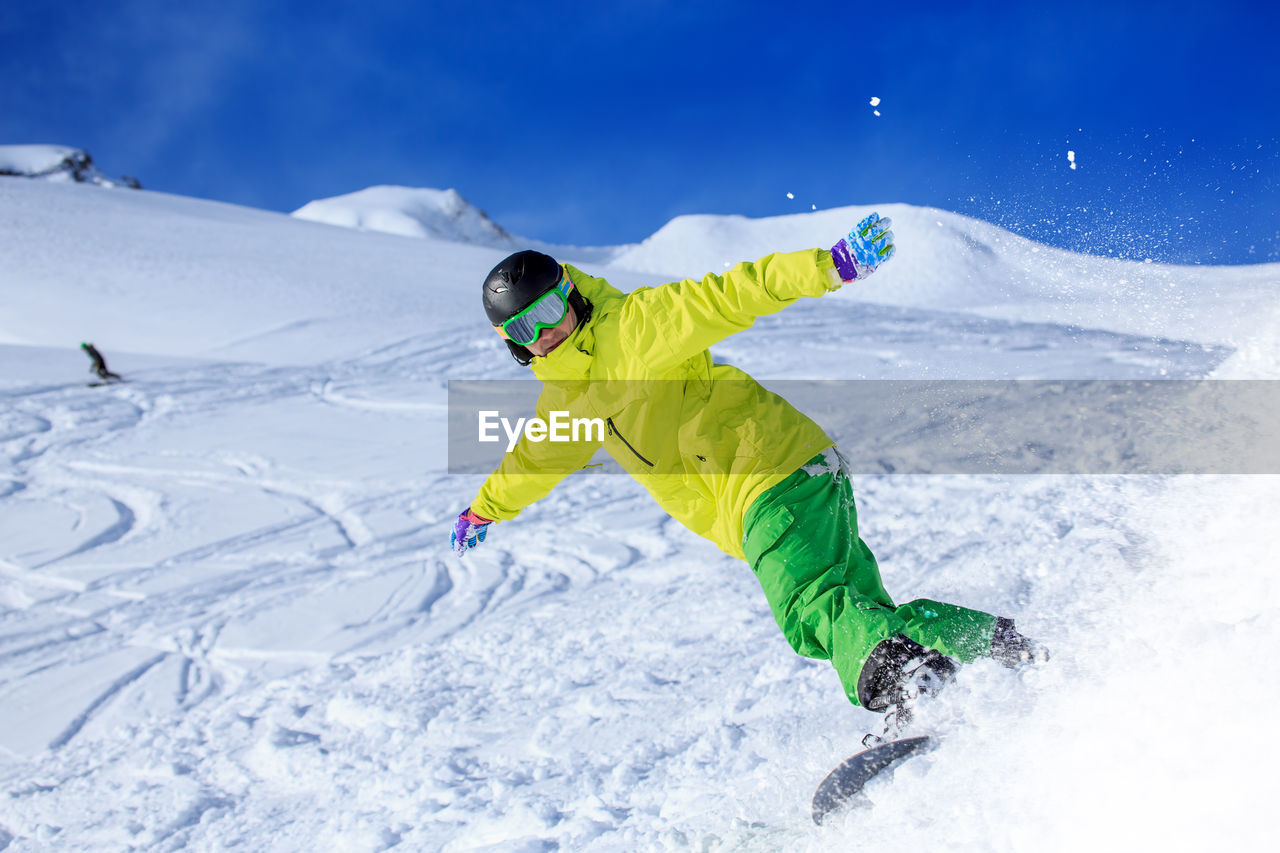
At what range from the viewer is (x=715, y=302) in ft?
6.85

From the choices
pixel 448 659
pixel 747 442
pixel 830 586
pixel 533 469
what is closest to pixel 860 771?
pixel 830 586

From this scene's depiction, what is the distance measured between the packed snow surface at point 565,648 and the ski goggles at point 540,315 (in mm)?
1395

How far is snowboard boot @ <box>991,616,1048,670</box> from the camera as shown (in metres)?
2.02

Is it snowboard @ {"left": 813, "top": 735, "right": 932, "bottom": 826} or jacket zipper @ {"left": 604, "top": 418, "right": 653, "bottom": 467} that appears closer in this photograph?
snowboard @ {"left": 813, "top": 735, "right": 932, "bottom": 826}

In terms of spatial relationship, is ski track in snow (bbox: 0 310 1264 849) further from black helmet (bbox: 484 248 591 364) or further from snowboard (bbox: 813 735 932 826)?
black helmet (bbox: 484 248 591 364)

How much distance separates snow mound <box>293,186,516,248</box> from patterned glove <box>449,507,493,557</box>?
79487mm

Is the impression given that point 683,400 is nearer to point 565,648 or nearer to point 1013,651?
point 1013,651

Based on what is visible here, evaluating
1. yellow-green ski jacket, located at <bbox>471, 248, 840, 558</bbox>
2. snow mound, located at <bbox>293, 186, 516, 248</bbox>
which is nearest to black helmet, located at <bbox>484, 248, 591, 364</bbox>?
yellow-green ski jacket, located at <bbox>471, 248, 840, 558</bbox>

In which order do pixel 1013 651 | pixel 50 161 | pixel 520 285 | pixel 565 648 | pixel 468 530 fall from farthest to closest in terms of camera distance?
pixel 50 161 → pixel 565 648 → pixel 468 530 → pixel 520 285 → pixel 1013 651

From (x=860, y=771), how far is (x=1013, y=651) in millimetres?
496

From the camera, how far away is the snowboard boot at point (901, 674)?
6.07ft

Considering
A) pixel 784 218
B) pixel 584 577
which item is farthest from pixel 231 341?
pixel 784 218

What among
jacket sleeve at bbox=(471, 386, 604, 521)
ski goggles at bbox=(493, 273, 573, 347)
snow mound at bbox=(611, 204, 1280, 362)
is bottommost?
jacket sleeve at bbox=(471, 386, 604, 521)

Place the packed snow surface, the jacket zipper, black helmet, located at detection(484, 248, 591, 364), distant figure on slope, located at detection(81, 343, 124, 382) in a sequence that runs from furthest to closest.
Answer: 1. distant figure on slope, located at detection(81, 343, 124, 382)
2. the jacket zipper
3. black helmet, located at detection(484, 248, 591, 364)
4. the packed snow surface
